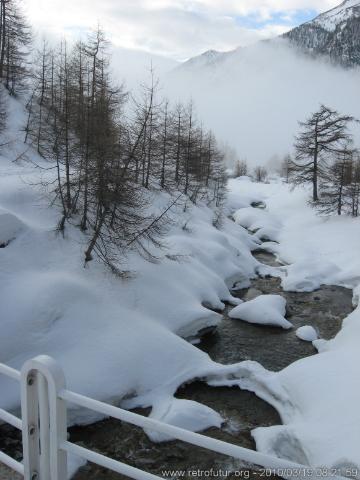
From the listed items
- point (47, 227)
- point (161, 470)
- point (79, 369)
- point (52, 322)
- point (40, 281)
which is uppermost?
point (47, 227)

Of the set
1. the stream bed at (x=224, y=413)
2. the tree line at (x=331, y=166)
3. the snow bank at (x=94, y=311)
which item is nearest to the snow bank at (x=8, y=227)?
the snow bank at (x=94, y=311)

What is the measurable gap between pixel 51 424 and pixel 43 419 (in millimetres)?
78

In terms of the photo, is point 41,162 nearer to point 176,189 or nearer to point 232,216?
point 176,189

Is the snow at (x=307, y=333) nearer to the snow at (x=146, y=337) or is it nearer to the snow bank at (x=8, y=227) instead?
the snow at (x=146, y=337)

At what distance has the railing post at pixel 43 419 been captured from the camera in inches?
103

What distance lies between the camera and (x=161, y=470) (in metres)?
8.43

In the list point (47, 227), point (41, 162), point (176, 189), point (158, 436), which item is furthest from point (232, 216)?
point (158, 436)

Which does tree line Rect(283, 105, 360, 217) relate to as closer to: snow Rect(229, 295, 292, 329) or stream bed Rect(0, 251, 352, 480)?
stream bed Rect(0, 251, 352, 480)

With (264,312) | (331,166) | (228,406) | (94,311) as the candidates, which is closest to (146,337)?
(94,311)

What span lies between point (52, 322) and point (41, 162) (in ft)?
77.2

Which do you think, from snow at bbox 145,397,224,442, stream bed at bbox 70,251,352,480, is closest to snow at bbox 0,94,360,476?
snow at bbox 145,397,224,442

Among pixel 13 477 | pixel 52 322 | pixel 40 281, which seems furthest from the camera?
pixel 40 281

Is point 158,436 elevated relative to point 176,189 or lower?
lower

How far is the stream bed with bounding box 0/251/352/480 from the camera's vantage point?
858 centimetres
